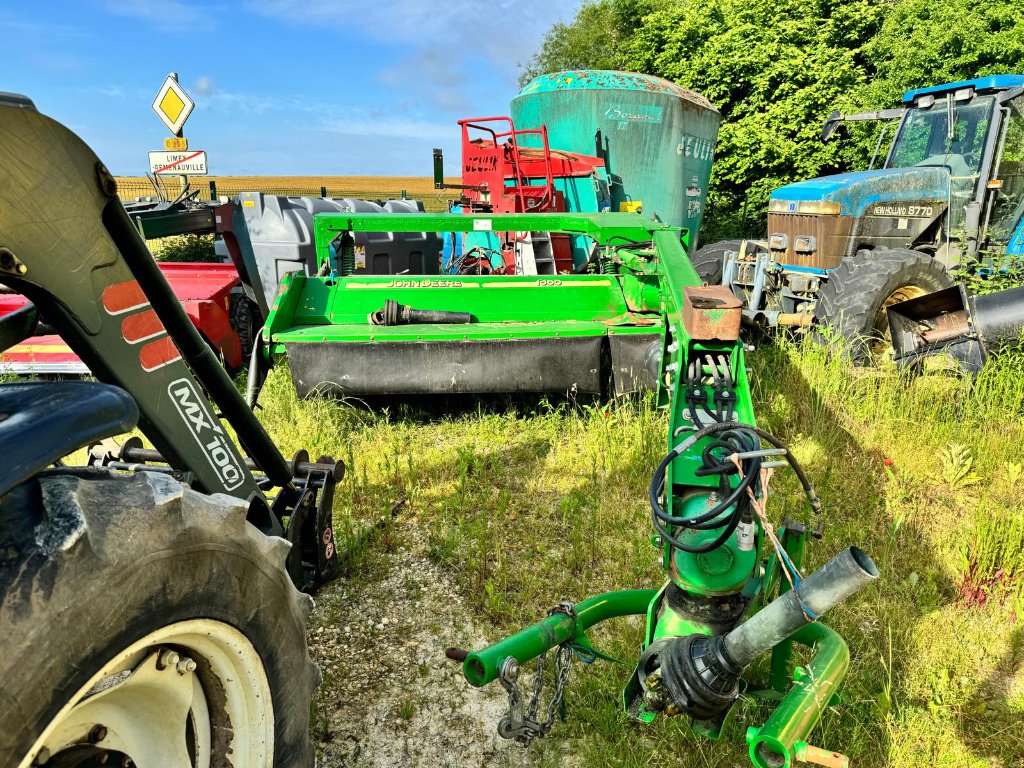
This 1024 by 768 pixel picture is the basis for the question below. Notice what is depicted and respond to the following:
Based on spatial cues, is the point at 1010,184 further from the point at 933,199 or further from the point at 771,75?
the point at 771,75

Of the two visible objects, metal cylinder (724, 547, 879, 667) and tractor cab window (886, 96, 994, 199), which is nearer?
metal cylinder (724, 547, 879, 667)

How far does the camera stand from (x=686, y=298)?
89.5 inches

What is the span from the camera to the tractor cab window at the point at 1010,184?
20.3 feet

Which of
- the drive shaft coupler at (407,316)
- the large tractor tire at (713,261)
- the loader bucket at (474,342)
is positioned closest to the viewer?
the loader bucket at (474,342)

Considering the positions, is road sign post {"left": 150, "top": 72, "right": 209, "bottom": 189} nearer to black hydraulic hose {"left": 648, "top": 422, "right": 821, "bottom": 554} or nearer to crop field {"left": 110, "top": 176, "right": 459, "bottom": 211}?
crop field {"left": 110, "top": 176, "right": 459, "bottom": 211}

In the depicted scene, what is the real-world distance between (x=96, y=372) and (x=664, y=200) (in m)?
10.4

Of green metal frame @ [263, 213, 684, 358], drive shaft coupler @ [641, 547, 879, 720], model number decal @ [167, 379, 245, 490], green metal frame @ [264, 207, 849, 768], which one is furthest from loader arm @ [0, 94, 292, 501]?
green metal frame @ [263, 213, 684, 358]

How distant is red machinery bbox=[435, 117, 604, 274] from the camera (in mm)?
8000

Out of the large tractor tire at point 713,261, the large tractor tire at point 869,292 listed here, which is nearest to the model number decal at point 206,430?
the large tractor tire at point 869,292

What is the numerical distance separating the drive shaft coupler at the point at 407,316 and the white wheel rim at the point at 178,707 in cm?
333

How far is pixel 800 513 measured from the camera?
3.54 metres

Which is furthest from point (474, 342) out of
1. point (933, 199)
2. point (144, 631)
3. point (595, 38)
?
point (595, 38)

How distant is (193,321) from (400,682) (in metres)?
3.80

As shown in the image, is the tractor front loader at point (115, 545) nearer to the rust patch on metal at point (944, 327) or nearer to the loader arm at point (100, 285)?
the loader arm at point (100, 285)
